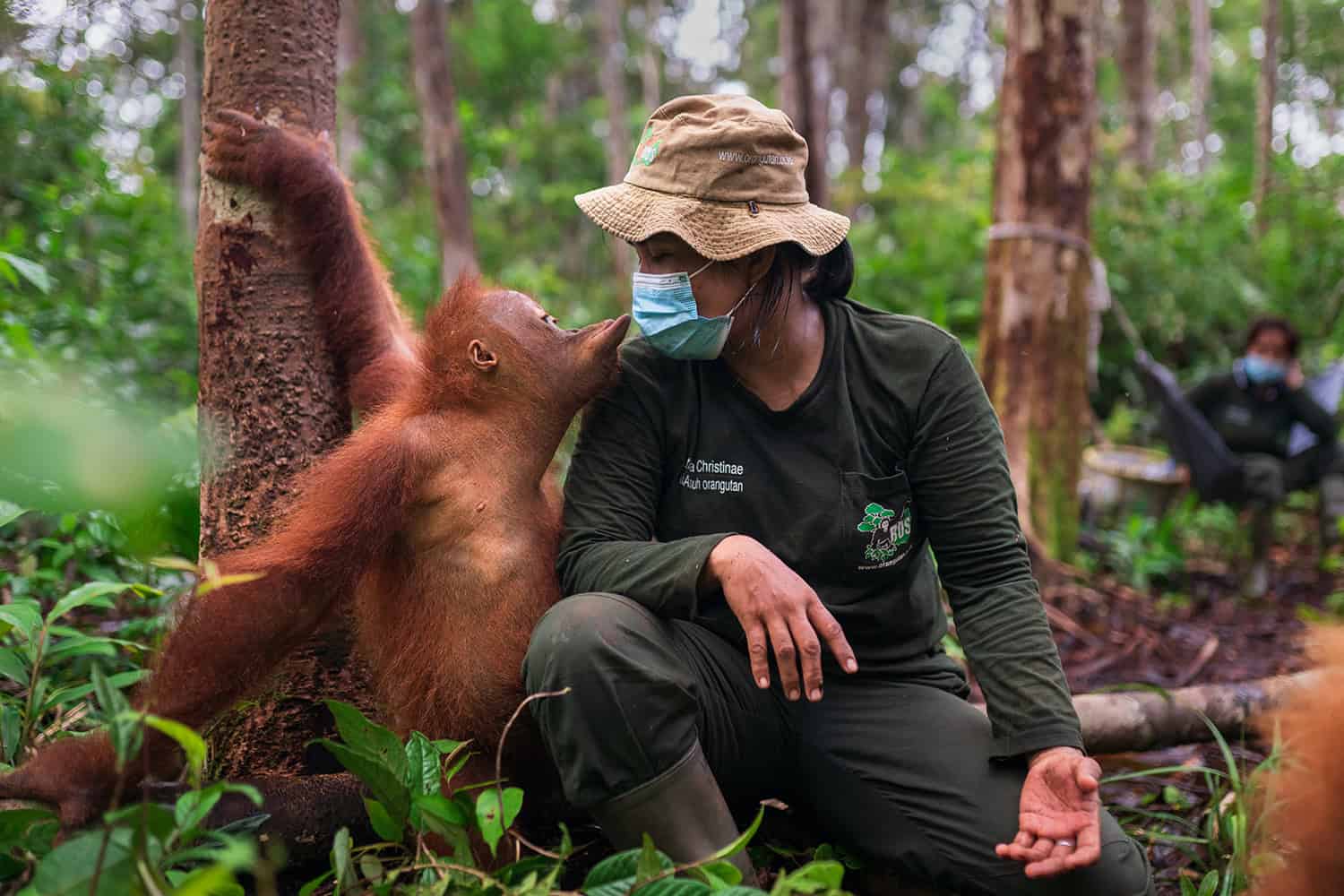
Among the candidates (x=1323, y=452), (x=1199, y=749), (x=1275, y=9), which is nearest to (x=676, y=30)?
(x=1275, y=9)

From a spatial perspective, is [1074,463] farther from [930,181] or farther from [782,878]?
[930,181]

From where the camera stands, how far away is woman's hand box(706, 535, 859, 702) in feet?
6.17

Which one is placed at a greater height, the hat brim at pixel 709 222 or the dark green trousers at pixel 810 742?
the hat brim at pixel 709 222

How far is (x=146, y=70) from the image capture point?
68.4 ft

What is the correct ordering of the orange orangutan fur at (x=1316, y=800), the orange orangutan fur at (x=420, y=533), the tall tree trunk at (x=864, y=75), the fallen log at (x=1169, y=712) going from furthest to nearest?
the tall tree trunk at (x=864, y=75)
the fallen log at (x=1169, y=712)
the orange orangutan fur at (x=420, y=533)
the orange orangutan fur at (x=1316, y=800)

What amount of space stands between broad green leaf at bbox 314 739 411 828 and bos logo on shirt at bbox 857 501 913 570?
0.98 metres

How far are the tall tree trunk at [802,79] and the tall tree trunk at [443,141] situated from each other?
279cm

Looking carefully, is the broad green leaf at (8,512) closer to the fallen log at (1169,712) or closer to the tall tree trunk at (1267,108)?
the fallen log at (1169,712)

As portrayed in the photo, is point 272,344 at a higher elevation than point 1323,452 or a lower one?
higher

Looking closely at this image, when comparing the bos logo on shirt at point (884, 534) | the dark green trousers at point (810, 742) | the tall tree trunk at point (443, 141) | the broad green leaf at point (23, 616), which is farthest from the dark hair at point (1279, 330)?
the broad green leaf at point (23, 616)

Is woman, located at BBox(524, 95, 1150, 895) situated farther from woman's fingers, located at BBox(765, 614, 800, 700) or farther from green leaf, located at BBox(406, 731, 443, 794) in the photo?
green leaf, located at BBox(406, 731, 443, 794)

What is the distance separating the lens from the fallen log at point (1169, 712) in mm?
2826

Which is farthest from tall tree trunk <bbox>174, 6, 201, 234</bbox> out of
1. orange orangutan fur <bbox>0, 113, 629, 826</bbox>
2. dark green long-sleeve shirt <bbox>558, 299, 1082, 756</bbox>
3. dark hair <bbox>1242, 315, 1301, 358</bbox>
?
dark green long-sleeve shirt <bbox>558, 299, 1082, 756</bbox>

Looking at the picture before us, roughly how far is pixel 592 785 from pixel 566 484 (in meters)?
0.67
